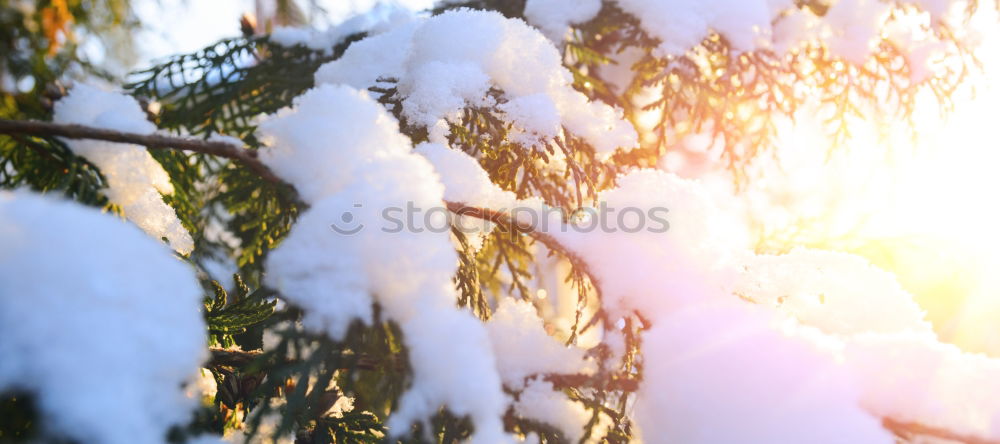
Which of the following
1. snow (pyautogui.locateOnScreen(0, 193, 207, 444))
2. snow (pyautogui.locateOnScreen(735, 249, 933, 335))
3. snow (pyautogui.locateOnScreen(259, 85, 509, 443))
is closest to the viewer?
snow (pyautogui.locateOnScreen(0, 193, 207, 444))

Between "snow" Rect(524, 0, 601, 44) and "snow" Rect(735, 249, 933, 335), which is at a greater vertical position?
"snow" Rect(524, 0, 601, 44)

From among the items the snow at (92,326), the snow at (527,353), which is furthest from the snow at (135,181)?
the snow at (527,353)

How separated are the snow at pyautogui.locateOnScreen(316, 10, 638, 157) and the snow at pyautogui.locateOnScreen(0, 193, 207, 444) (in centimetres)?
89

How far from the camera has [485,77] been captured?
1599 millimetres

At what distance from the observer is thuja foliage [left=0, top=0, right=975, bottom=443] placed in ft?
3.39

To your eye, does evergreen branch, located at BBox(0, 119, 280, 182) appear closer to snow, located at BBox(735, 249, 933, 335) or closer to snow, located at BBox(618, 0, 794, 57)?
snow, located at BBox(735, 249, 933, 335)

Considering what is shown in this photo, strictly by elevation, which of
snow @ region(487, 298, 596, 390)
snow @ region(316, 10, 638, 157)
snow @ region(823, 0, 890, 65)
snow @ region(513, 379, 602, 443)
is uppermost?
snow @ region(823, 0, 890, 65)

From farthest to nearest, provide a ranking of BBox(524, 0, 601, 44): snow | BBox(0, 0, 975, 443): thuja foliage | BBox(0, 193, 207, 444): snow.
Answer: BBox(524, 0, 601, 44): snow → BBox(0, 0, 975, 443): thuja foliage → BBox(0, 193, 207, 444): snow

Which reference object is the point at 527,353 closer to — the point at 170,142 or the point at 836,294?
the point at 836,294

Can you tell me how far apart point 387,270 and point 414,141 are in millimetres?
786

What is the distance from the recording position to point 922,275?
3.42 m

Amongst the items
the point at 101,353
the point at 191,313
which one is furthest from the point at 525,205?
the point at 101,353

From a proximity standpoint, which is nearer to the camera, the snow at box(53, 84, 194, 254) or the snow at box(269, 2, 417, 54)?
the snow at box(53, 84, 194, 254)

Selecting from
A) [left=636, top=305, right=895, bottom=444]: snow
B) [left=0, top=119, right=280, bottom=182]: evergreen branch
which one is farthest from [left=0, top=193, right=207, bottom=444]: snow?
[left=636, top=305, right=895, bottom=444]: snow
